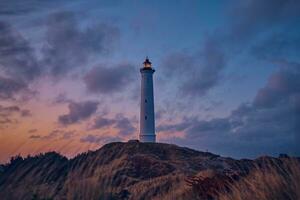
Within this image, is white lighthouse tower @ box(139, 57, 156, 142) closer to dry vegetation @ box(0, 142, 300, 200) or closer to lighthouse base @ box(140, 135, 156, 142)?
lighthouse base @ box(140, 135, 156, 142)

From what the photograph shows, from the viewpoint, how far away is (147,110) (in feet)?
159

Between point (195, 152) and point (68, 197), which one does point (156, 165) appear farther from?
point (68, 197)

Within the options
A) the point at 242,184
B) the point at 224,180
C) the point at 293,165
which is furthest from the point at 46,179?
the point at 293,165

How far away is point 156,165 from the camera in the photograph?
100ft

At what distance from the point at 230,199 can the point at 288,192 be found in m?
0.95

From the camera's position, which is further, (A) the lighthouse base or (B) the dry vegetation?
(A) the lighthouse base

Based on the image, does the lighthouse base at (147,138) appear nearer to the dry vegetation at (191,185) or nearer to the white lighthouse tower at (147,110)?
the white lighthouse tower at (147,110)

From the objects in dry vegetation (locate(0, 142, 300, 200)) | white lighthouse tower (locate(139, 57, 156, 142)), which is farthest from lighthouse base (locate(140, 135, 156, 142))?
dry vegetation (locate(0, 142, 300, 200))

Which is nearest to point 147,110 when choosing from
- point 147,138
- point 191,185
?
point 147,138

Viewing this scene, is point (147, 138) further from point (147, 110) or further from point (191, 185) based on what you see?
point (191, 185)

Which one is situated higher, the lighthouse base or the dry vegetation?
the lighthouse base

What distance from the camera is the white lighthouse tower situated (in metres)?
48.2

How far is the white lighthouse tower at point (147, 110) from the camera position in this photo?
1898 inches

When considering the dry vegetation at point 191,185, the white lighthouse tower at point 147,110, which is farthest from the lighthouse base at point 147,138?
the dry vegetation at point 191,185
